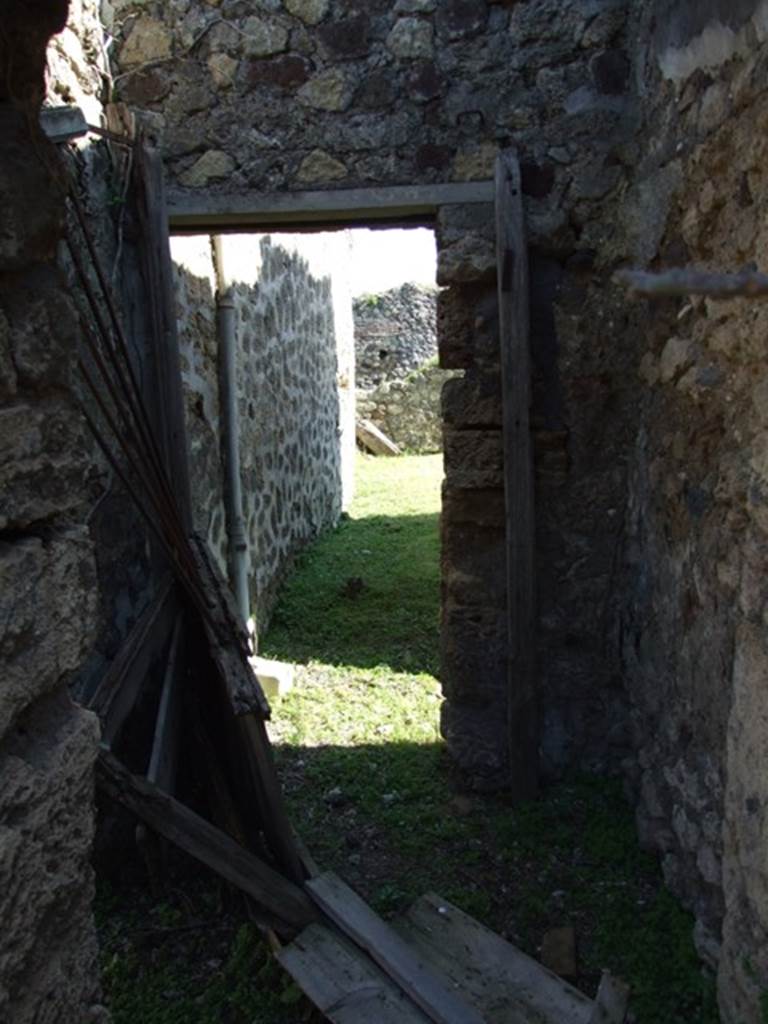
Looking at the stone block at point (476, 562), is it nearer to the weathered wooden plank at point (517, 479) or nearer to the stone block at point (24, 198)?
the weathered wooden plank at point (517, 479)

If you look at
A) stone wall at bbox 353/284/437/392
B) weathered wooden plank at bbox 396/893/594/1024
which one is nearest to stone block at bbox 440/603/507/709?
weathered wooden plank at bbox 396/893/594/1024

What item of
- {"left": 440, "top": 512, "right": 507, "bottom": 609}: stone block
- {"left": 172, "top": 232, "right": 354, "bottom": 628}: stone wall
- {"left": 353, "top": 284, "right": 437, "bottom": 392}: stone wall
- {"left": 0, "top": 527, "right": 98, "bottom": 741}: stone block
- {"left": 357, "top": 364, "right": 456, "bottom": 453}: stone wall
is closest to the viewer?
{"left": 0, "top": 527, "right": 98, "bottom": 741}: stone block

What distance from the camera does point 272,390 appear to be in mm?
6766

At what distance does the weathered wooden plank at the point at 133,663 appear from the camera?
306cm

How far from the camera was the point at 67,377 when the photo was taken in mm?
1281

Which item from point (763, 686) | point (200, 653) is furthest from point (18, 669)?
point (200, 653)

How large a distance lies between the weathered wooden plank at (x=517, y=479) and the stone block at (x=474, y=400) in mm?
130

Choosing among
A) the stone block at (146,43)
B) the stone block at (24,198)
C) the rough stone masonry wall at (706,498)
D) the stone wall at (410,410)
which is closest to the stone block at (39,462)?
the stone block at (24,198)

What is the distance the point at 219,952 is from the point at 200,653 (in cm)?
119

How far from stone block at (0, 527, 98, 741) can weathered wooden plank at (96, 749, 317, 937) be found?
1617 millimetres

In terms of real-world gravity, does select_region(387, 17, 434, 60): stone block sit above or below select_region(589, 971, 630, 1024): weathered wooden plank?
above

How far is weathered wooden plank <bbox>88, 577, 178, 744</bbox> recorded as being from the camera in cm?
306

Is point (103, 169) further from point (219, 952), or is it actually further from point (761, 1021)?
point (761, 1021)

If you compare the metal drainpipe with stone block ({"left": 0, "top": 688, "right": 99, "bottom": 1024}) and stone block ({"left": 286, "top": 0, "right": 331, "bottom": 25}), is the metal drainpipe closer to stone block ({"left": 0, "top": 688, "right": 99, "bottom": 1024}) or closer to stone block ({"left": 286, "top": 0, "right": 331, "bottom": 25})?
stone block ({"left": 286, "top": 0, "right": 331, "bottom": 25})
